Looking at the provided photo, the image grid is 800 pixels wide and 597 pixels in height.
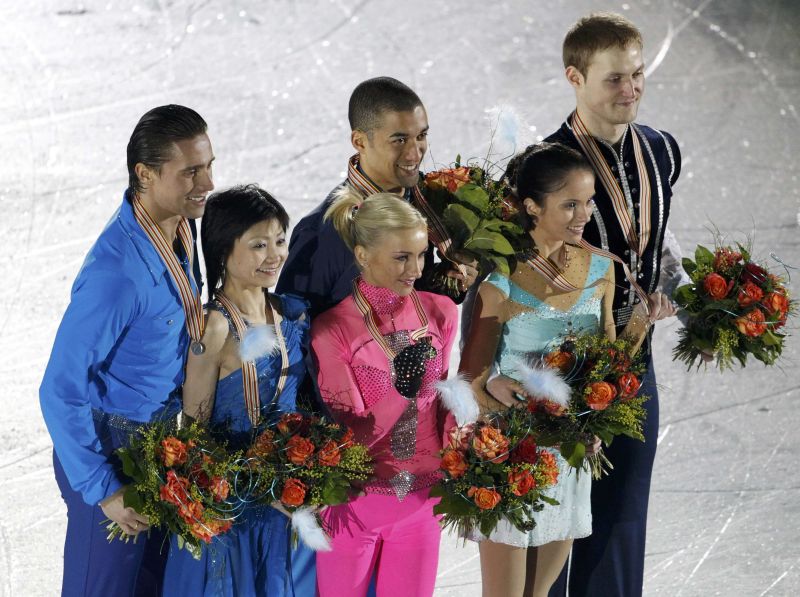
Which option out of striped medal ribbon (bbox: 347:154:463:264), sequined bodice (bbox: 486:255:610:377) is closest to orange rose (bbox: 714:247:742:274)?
sequined bodice (bbox: 486:255:610:377)

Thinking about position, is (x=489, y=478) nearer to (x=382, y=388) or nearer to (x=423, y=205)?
(x=382, y=388)

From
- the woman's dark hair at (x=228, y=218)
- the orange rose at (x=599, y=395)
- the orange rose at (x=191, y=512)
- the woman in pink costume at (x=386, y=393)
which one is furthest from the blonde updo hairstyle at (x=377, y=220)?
the orange rose at (x=191, y=512)

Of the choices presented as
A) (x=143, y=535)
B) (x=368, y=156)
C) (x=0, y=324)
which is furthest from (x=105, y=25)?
(x=143, y=535)

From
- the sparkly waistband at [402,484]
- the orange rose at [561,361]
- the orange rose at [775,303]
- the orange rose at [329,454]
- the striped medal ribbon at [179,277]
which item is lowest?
the sparkly waistband at [402,484]

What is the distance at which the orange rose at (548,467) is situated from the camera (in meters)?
3.56

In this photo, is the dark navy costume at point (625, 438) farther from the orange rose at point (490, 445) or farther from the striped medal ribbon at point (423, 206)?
the orange rose at point (490, 445)

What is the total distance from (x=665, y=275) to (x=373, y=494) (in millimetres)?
1297

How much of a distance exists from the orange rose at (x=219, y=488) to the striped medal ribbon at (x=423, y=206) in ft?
3.27

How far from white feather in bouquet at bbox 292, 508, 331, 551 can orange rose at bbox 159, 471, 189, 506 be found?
326 mm

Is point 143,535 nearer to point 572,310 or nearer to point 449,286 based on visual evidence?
point 449,286

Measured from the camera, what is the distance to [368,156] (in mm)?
3984

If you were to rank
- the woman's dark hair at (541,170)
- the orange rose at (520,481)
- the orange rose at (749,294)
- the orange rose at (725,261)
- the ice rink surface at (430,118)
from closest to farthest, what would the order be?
the orange rose at (520,481) → the woman's dark hair at (541,170) → the orange rose at (749,294) → the orange rose at (725,261) → the ice rink surface at (430,118)

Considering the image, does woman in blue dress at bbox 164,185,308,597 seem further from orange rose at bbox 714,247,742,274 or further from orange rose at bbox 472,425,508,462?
orange rose at bbox 714,247,742,274

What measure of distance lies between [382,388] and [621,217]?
102 centimetres
